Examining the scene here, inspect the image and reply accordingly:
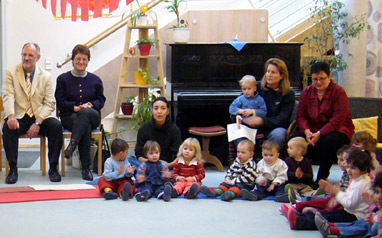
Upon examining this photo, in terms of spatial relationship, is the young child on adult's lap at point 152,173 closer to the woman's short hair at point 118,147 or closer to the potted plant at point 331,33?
the woman's short hair at point 118,147

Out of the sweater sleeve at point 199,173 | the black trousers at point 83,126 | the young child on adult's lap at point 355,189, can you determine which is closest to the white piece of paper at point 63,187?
the black trousers at point 83,126

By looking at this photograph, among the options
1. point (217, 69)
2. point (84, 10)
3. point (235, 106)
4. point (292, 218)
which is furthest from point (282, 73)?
point (84, 10)

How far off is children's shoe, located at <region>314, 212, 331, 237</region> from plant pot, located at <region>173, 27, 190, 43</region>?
304cm

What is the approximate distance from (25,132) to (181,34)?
1.83m

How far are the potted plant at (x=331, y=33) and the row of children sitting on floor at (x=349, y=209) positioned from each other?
276 centimetres

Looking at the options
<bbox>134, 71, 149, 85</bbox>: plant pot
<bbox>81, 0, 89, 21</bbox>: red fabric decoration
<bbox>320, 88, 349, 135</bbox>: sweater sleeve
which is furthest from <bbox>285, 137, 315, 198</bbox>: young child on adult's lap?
<bbox>81, 0, 89, 21</bbox>: red fabric decoration

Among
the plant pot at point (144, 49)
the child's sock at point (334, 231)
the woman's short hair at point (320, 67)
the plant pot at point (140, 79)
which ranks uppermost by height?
the plant pot at point (144, 49)

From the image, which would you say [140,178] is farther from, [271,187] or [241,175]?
[271,187]

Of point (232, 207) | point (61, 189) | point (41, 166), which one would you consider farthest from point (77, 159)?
point (232, 207)

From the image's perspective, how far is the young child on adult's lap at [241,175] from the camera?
14.9ft

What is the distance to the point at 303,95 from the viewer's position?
498cm

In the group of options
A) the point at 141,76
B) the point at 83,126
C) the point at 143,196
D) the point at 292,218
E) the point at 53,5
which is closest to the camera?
the point at 292,218

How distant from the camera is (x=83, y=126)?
17.1 feet

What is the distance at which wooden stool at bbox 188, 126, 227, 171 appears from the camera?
5.54m
